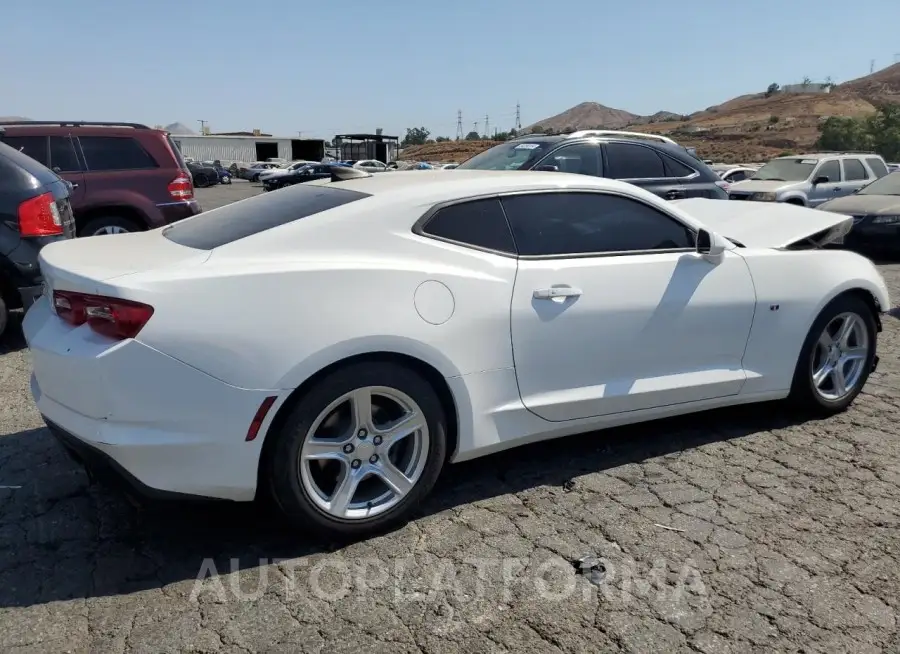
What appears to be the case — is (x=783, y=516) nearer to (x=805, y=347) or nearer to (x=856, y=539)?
(x=856, y=539)

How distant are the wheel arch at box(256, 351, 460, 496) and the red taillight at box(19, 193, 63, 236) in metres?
3.88

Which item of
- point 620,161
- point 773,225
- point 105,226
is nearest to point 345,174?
point 773,225

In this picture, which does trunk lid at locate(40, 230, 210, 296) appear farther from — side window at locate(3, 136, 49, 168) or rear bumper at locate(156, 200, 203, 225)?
side window at locate(3, 136, 49, 168)

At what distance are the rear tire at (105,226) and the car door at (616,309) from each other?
6.00m

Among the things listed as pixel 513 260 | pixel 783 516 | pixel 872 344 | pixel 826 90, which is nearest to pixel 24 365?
pixel 513 260

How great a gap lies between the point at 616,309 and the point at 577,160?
510cm

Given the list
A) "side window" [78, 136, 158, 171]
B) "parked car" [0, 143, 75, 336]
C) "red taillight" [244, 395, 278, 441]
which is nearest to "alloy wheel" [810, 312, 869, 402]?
"red taillight" [244, 395, 278, 441]

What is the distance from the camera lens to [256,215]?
3498 mm

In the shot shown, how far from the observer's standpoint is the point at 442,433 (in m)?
3.20

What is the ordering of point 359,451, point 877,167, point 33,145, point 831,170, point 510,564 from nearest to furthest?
point 510,564 < point 359,451 < point 33,145 < point 831,170 < point 877,167

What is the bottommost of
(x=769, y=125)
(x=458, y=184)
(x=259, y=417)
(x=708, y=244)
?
(x=259, y=417)

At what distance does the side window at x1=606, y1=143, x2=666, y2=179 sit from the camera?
8484 mm

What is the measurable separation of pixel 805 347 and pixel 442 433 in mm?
2371

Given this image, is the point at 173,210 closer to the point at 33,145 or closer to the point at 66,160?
the point at 66,160
